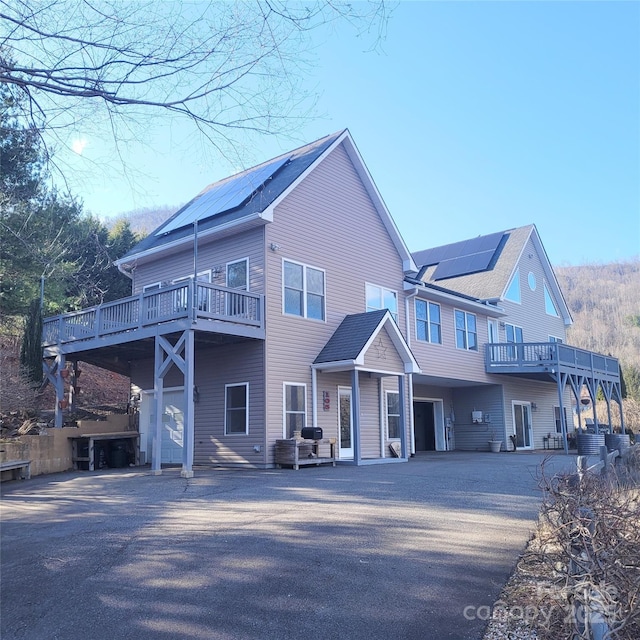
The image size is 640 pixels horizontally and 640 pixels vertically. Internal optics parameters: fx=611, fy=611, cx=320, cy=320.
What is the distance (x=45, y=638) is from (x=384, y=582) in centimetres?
257

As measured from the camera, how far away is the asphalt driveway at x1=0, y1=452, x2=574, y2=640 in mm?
4312

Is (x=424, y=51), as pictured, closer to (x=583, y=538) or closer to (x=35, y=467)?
(x=583, y=538)

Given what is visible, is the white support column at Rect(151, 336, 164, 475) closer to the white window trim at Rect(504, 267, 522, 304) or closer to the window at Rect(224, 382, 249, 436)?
the window at Rect(224, 382, 249, 436)

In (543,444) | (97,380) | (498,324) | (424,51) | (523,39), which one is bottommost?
(543,444)

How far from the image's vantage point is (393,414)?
18.6m

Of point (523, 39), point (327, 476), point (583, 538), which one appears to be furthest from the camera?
point (327, 476)

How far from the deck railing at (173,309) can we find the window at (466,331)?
10.5m

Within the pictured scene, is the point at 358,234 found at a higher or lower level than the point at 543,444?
higher

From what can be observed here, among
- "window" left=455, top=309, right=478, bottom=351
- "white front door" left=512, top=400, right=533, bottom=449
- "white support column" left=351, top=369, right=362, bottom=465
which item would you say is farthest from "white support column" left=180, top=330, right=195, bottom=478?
"white front door" left=512, top=400, right=533, bottom=449

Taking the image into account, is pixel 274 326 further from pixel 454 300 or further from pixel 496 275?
pixel 496 275

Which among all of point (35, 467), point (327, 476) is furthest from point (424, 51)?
point (35, 467)

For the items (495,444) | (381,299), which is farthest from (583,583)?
(495,444)

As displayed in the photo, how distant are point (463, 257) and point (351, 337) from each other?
1467 centimetres

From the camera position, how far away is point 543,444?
27016 millimetres
